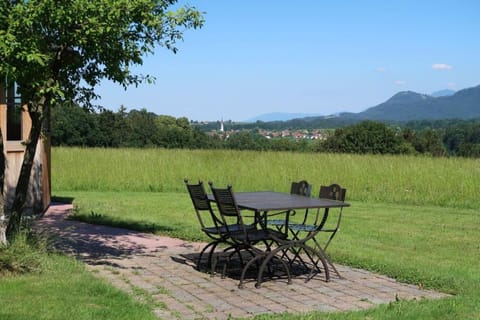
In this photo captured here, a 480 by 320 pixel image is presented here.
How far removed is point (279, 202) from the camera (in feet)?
21.3

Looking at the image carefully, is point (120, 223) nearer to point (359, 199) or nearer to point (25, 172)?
point (25, 172)

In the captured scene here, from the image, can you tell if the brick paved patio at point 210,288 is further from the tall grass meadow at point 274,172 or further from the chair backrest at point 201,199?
the tall grass meadow at point 274,172

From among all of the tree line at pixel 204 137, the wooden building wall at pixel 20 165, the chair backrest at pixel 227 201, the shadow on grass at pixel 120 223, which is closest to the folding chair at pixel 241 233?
the chair backrest at pixel 227 201

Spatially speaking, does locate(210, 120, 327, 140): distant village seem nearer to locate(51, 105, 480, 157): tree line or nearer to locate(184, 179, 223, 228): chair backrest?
locate(51, 105, 480, 157): tree line

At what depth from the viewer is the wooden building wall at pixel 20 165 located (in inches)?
413

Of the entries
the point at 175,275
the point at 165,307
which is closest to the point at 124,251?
the point at 175,275

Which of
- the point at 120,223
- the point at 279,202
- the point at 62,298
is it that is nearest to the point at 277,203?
the point at 279,202

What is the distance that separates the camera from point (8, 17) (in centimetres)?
564

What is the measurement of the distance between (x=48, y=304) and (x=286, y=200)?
8.82 ft

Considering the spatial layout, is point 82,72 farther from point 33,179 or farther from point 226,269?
point 33,179

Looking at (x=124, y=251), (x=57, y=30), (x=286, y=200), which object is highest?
(x=57, y=30)

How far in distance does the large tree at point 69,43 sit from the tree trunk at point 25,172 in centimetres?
1

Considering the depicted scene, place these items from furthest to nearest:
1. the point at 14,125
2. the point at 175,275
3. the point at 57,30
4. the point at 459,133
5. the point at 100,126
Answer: the point at 459,133
the point at 100,126
the point at 14,125
the point at 175,275
the point at 57,30

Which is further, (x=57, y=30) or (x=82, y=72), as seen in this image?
(x=82, y=72)
